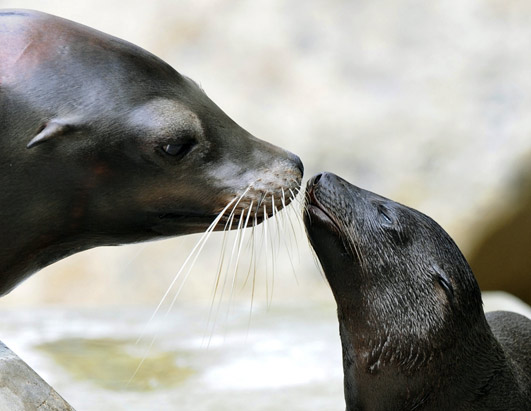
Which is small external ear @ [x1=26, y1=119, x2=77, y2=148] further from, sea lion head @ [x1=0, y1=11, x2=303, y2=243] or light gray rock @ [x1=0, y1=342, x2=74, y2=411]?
light gray rock @ [x1=0, y1=342, x2=74, y2=411]

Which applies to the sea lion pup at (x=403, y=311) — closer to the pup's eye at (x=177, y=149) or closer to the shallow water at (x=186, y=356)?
the pup's eye at (x=177, y=149)

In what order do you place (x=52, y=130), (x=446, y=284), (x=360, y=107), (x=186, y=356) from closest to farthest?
(x=52, y=130)
(x=446, y=284)
(x=186, y=356)
(x=360, y=107)

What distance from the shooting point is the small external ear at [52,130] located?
95.7 inches

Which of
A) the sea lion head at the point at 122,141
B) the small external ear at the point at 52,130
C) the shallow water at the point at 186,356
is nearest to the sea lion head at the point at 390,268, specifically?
the sea lion head at the point at 122,141

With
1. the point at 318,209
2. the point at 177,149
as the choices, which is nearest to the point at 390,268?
the point at 318,209

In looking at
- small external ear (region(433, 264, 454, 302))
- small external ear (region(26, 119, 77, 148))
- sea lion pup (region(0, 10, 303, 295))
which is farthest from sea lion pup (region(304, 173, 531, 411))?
small external ear (region(26, 119, 77, 148))

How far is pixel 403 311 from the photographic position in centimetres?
281

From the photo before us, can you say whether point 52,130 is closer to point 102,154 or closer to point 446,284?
point 102,154

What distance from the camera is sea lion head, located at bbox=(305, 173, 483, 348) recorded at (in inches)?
110

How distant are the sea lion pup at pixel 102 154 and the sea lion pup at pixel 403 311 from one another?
0.86ft

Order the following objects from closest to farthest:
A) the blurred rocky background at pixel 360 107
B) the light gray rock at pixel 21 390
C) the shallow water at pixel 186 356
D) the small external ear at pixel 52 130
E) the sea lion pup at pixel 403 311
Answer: the small external ear at pixel 52 130, the light gray rock at pixel 21 390, the sea lion pup at pixel 403 311, the shallow water at pixel 186 356, the blurred rocky background at pixel 360 107

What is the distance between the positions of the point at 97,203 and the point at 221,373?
1.94 m

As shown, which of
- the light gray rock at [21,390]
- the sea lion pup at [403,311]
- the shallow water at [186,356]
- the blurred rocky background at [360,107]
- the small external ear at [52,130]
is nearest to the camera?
the small external ear at [52,130]

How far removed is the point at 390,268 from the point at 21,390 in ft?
3.45
